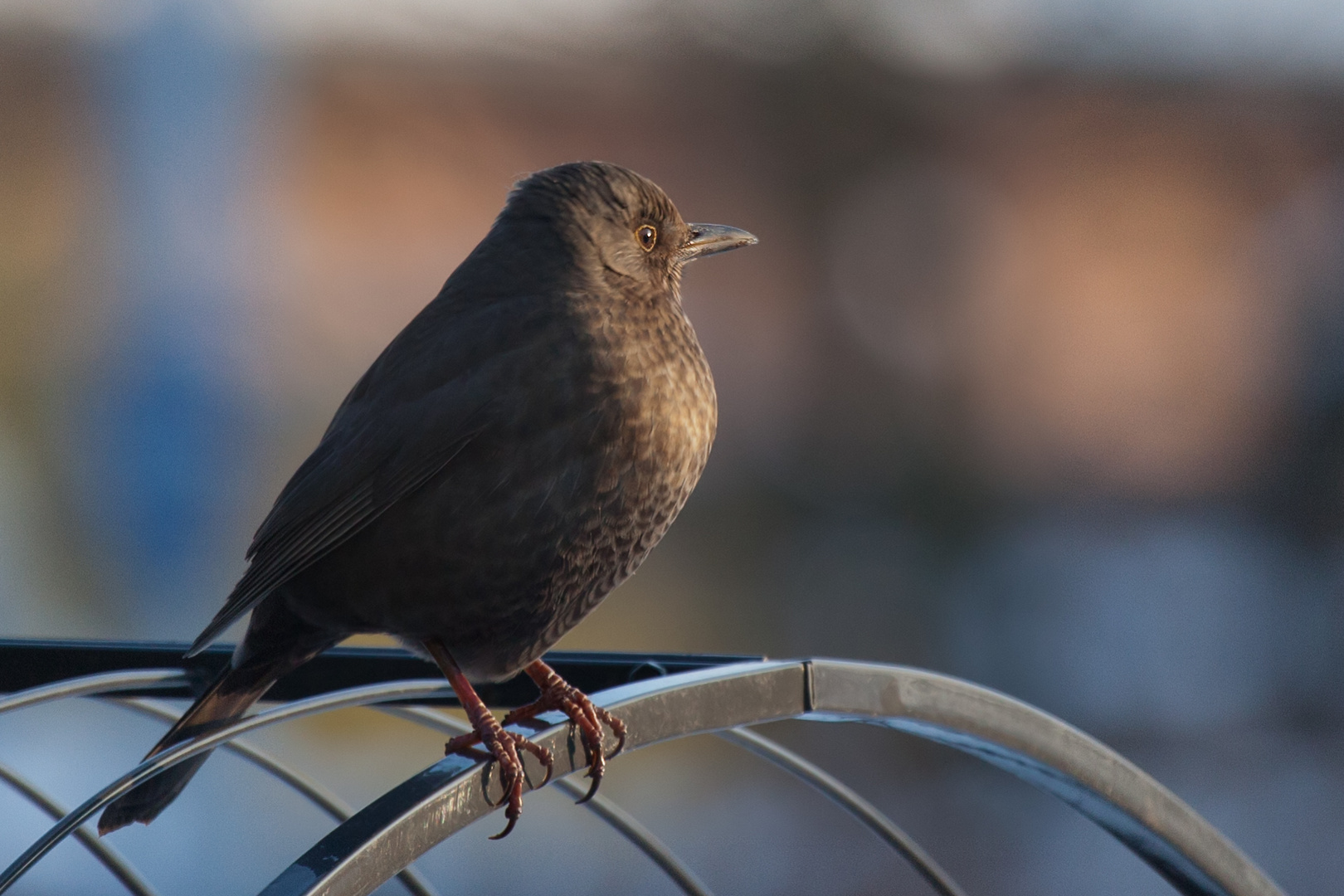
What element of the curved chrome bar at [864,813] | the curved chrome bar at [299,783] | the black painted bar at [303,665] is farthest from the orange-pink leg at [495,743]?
the curved chrome bar at [864,813]

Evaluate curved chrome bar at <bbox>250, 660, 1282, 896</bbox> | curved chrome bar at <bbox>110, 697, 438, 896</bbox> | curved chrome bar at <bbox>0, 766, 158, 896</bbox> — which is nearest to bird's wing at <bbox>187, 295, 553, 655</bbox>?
curved chrome bar at <bbox>110, 697, 438, 896</bbox>

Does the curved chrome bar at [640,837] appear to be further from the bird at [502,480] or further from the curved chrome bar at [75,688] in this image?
the curved chrome bar at [75,688]

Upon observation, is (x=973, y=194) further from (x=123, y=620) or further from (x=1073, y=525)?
(x=123, y=620)

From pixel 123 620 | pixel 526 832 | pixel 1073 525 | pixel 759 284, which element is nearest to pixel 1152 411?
pixel 1073 525

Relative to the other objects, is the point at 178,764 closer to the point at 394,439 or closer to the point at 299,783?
the point at 299,783

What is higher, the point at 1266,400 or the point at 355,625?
the point at 355,625

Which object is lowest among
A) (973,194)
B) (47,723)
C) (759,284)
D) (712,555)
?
(47,723)

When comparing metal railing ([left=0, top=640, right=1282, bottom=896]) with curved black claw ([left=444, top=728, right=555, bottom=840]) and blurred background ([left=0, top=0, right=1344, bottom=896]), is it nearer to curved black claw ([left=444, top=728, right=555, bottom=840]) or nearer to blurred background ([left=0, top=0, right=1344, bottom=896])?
curved black claw ([left=444, top=728, right=555, bottom=840])

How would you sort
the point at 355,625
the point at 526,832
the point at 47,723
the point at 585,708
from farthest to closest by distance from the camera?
1. the point at 526,832
2. the point at 47,723
3. the point at 355,625
4. the point at 585,708
